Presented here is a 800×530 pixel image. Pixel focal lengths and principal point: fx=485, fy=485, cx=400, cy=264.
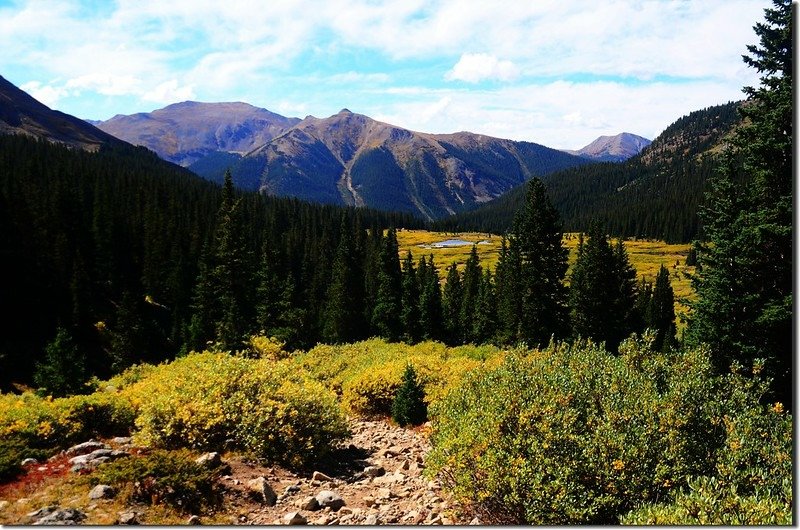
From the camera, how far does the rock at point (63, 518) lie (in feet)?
25.3

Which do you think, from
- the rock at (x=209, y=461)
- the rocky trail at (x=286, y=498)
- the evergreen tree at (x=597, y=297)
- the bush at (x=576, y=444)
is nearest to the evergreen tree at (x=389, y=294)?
the evergreen tree at (x=597, y=297)

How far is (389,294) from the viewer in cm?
6022

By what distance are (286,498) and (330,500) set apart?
1.02 metres

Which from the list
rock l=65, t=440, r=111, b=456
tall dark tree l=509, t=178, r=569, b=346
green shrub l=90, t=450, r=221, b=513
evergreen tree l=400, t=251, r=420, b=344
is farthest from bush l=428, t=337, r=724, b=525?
evergreen tree l=400, t=251, r=420, b=344

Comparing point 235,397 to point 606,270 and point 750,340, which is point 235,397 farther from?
point 606,270

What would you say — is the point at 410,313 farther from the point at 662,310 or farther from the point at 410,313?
the point at 662,310

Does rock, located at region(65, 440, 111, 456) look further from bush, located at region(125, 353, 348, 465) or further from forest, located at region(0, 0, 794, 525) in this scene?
bush, located at region(125, 353, 348, 465)

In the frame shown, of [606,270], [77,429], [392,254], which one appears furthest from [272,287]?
[77,429]

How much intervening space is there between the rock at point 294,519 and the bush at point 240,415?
10.7 feet

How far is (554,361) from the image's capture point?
500 inches

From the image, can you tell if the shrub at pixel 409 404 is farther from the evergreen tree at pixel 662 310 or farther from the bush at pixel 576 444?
the evergreen tree at pixel 662 310

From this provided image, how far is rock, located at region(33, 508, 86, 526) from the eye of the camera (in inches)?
A: 303

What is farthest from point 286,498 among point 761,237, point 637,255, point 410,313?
point 637,255

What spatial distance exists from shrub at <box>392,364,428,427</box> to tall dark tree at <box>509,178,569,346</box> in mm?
20733
